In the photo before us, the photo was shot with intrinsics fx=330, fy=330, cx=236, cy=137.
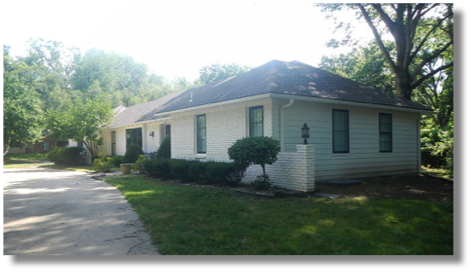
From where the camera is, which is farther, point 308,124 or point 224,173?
point 308,124

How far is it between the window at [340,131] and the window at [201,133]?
16.3 ft

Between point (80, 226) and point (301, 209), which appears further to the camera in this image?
point (301, 209)

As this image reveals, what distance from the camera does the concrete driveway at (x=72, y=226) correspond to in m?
4.71

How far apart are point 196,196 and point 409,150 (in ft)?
34.0

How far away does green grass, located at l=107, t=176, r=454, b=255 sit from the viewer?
4555 mm

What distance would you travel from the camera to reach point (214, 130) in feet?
40.8

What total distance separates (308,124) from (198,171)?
12.9ft

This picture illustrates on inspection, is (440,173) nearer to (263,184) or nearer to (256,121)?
(256,121)

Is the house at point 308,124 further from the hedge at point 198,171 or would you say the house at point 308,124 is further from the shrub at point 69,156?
the shrub at point 69,156

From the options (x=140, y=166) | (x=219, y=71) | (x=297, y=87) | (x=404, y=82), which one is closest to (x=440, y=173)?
(x=404, y=82)

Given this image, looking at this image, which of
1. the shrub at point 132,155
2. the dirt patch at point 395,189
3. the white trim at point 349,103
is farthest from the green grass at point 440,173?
the shrub at point 132,155

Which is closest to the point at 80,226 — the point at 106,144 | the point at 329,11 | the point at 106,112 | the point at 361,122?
the point at 361,122

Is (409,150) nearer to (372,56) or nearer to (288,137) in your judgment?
(288,137)

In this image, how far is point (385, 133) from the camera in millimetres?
13352
